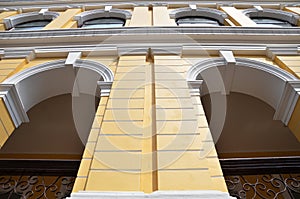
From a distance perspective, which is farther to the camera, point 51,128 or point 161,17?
point 161,17

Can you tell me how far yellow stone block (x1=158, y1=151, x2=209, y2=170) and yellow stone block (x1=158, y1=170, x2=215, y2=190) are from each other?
8 centimetres

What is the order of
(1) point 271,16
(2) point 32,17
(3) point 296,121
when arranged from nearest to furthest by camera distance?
1. (3) point 296,121
2. (1) point 271,16
3. (2) point 32,17

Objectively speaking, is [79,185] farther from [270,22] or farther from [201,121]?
[270,22]

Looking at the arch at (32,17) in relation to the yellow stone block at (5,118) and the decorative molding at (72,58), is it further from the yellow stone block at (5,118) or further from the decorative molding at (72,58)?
the yellow stone block at (5,118)

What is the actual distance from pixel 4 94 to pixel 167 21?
4700mm

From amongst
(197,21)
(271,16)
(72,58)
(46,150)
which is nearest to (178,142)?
(72,58)

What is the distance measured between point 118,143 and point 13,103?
247cm

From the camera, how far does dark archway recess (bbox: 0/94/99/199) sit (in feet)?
14.1

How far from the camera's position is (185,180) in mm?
2736

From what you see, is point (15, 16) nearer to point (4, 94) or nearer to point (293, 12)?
point (4, 94)

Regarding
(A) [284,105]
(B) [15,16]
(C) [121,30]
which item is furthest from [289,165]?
(B) [15,16]

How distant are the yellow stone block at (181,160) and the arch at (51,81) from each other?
2098mm

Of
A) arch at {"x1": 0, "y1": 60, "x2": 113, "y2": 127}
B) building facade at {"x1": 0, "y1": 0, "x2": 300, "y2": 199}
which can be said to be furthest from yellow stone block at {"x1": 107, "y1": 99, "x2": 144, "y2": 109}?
arch at {"x1": 0, "y1": 60, "x2": 113, "y2": 127}

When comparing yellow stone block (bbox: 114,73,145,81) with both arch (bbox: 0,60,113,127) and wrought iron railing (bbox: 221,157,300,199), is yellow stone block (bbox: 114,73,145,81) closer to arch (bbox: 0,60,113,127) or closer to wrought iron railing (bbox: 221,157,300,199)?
arch (bbox: 0,60,113,127)
